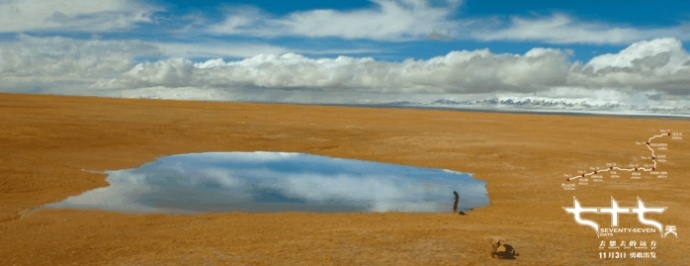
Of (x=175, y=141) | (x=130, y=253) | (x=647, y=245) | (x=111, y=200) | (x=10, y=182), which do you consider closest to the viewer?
(x=130, y=253)

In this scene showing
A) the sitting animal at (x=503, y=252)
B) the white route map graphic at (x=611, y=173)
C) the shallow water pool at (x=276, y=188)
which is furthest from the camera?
the white route map graphic at (x=611, y=173)

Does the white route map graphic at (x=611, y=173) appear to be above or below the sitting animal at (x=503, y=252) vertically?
below

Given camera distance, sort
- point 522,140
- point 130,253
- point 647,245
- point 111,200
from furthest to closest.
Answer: point 522,140 → point 111,200 → point 647,245 → point 130,253

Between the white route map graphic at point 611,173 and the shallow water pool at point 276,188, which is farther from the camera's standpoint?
the white route map graphic at point 611,173

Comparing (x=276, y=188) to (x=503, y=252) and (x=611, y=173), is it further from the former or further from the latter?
(x=611, y=173)

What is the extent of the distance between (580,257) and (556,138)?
1502 inches

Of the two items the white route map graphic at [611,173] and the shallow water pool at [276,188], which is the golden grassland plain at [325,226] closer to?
the white route map graphic at [611,173]

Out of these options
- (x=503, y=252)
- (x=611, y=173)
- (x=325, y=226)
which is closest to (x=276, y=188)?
(x=325, y=226)

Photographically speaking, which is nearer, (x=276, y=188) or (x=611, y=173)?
(x=276, y=188)

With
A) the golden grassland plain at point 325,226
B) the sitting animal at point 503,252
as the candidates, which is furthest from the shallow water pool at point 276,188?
the sitting animal at point 503,252

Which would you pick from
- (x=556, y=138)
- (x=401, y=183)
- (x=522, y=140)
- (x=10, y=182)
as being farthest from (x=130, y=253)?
(x=556, y=138)

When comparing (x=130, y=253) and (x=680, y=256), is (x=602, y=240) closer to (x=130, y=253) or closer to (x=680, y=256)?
(x=680, y=256)

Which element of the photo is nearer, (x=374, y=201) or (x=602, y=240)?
(x=602, y=240)

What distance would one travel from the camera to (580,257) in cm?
1424
